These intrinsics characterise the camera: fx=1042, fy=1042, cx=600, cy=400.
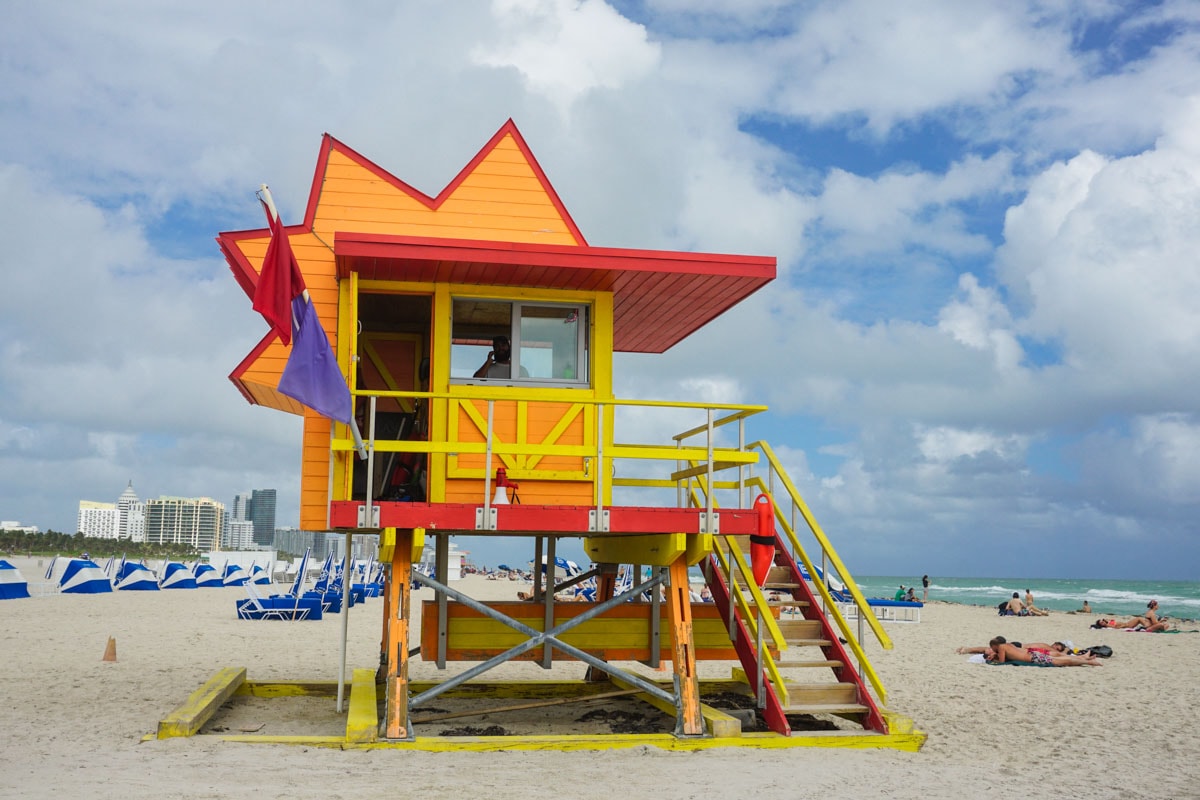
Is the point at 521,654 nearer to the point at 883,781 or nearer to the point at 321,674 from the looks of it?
the point at 883,781

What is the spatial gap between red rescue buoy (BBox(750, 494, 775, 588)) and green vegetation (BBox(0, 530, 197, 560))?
95.6 meters

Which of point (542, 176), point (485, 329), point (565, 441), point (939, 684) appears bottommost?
point (939, 684)

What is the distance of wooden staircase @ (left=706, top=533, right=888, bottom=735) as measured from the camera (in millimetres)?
10930

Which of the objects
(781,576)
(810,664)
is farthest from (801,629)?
(810,664)

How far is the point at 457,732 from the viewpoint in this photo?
12.0 m

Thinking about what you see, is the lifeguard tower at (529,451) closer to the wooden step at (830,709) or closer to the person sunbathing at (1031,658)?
the wooden step at (830,709)

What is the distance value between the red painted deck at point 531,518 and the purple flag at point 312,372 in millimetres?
1021

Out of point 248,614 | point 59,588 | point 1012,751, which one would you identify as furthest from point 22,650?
point 59,588

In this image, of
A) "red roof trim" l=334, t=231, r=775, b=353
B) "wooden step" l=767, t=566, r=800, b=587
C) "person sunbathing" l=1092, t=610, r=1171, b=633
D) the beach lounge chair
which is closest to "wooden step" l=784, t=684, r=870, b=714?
"wooden step" l=767, t=566, r=800, b=587

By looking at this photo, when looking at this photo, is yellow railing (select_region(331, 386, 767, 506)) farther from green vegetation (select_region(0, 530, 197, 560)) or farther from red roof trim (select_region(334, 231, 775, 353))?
green vegetation (select_region(0, 530, 197, 560))

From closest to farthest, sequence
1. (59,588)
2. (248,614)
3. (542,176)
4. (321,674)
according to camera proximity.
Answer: (542,176) → (321,674) → (248,614) → (59,588)

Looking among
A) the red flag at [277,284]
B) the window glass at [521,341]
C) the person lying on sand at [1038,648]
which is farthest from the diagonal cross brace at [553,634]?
the person lying on sand at [1038,648]

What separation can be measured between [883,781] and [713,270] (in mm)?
5403

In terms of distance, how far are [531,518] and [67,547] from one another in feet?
364
